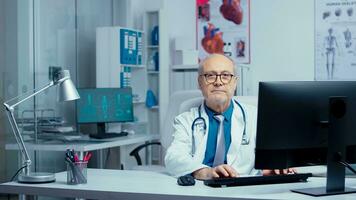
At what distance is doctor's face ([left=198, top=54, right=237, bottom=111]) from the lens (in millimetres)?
2643

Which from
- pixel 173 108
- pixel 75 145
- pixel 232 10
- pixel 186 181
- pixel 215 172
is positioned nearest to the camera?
pixel 186 181

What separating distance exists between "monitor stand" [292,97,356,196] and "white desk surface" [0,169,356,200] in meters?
0.07

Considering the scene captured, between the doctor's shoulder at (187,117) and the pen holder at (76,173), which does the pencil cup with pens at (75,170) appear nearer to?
the pen holder at (76,173)

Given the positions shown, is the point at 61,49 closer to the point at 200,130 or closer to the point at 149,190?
the point at 200,130

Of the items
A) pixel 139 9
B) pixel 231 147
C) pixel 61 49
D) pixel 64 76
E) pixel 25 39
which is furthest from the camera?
pixel 139 9

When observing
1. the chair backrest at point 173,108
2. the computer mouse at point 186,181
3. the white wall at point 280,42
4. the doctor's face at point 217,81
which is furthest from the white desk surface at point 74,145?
the computer mouse at point 186,181

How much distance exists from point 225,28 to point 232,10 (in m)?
0.19

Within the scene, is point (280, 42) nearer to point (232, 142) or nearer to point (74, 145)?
point (74, 145)

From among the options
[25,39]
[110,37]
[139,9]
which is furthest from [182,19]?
[25,39]

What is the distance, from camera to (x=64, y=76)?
7.45 ft

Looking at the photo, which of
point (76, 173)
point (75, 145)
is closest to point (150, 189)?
point (76, 173)

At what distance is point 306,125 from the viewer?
76.0 inches

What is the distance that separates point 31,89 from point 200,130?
6.27 feet

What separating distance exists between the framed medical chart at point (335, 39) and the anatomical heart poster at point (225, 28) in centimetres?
69
